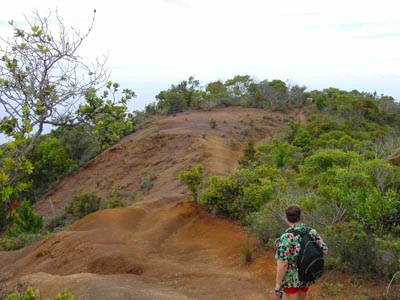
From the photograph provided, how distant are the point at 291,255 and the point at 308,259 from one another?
0.58 ft

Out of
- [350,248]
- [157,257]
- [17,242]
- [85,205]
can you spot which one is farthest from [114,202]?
[350,248]

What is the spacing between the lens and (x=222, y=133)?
27688mm

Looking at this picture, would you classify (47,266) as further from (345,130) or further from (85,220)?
(345,130)

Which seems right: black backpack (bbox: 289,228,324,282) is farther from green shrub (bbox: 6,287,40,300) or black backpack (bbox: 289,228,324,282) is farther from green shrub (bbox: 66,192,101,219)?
green shrub (bbox: 66,192,101,219)

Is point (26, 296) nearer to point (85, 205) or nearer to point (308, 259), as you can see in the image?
point (308, 259)

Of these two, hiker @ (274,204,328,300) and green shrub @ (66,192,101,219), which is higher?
hiker @ (274,204,328,300)

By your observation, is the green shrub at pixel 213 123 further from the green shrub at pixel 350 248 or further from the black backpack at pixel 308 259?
the black backpack at pixel 308 259

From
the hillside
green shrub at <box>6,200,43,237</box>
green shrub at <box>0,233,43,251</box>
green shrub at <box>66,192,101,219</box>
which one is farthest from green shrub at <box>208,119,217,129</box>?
green shrub at <box>0,233,43,251</box>

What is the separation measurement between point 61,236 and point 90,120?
829 centimetres

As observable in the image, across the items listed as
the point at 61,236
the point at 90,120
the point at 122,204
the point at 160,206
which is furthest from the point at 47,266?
the point at 90,120

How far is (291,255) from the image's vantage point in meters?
5.17

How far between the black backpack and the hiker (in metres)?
0.02

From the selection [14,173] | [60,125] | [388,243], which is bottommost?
[388,243]

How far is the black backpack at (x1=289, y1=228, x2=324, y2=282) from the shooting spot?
5125 mm
